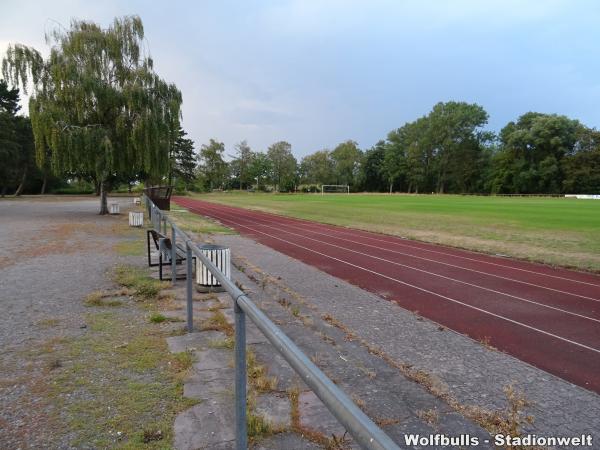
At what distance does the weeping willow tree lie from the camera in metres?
20.3

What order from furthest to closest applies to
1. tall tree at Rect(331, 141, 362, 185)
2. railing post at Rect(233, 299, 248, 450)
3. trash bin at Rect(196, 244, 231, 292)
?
tall tree at Rect(331, 141, 362, 185) → trash bin at Rect(196, 244, 231, 292) → railing post at Rect(233, 299, 248, 450)

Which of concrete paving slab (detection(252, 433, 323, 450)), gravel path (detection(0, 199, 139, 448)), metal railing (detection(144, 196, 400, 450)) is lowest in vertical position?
gravel path (detection(0, 199, 139, 448))

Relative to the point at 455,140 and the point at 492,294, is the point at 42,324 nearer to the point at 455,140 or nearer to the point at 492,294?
the point at 492,294

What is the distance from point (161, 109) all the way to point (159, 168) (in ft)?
9.93

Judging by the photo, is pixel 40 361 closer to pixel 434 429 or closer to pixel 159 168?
A: pixel 434 429

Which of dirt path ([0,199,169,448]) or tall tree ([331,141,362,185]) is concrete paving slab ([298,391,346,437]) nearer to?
dirt path ([0,199,169,448])

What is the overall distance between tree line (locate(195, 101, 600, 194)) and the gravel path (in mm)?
78286

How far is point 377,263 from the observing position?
10.4 m

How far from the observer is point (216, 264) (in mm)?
6590

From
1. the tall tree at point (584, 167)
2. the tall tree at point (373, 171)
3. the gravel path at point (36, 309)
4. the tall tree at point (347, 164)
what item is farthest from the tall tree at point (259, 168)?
the gravel path at point (36, 309)

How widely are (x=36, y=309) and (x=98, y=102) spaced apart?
17973mm

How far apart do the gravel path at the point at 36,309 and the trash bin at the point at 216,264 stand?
175 centimetres

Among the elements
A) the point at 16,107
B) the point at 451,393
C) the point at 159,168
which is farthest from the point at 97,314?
the point at 16,107

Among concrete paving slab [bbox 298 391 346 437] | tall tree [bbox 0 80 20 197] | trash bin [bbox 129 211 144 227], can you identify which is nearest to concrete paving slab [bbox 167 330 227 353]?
concrete paving slab [bbox 298 391 346 437]
